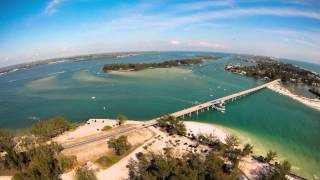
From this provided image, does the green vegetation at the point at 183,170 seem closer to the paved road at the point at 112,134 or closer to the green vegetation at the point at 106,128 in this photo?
the paved road at the point at 112,134

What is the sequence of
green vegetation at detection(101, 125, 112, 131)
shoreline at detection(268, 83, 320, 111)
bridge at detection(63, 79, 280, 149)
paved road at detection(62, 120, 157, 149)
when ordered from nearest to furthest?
paved road at detection(62, 120, 157, 149), bridge at detection(63, 79, 280, 149), green vegetation at detection(101, 125, 112, 131), shoreline at detection(268, 83, 320, 111)

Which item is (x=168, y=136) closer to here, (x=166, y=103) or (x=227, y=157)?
(x=227, y=157)

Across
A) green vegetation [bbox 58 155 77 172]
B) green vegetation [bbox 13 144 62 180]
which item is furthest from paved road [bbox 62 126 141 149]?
green vegetation [bbox 58 155 77 172]

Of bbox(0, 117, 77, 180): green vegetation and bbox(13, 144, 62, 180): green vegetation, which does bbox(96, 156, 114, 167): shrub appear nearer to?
bbox(0, 117, 77, 180): green vegetation

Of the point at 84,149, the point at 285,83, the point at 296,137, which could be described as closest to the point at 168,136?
the point at 84,149

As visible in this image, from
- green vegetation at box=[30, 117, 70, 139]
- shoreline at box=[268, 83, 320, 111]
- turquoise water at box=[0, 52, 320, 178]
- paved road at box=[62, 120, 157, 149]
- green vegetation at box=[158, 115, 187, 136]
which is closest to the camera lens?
paved road at box=[62, 120, 157, 149]

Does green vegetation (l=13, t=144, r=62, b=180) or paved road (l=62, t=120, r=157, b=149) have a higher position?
green vegetation (l=13, t=144, r=62, b=180)

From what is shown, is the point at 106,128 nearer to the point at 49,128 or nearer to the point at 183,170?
the point at 49,128

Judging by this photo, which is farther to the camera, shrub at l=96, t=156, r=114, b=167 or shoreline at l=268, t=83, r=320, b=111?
shoreline at l=268, t=83, r=320, b=111
